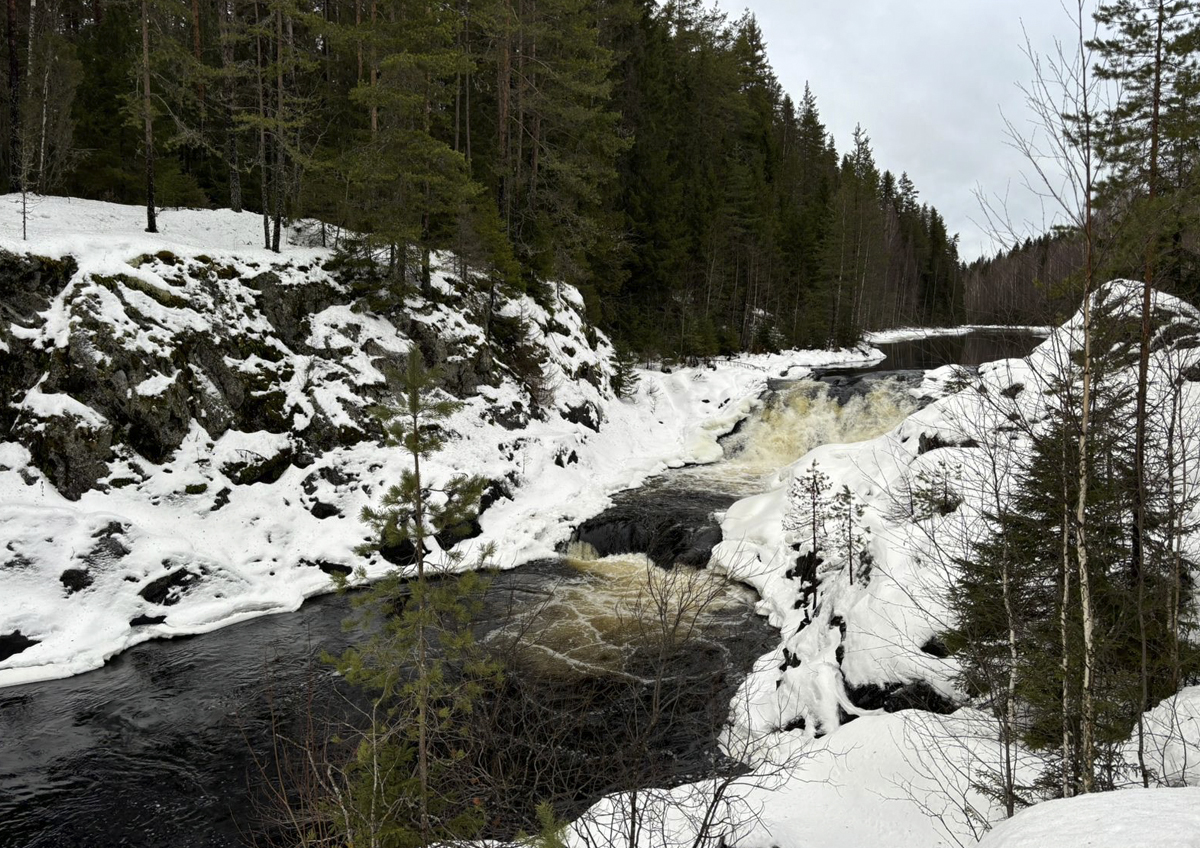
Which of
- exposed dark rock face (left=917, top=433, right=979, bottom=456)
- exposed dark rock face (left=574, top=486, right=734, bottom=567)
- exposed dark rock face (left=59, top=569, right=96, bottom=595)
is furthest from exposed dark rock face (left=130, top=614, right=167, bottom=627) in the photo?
exposed dark rock face (left=917, top=433, right=979, bottom=456)

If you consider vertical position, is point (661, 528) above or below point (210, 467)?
below

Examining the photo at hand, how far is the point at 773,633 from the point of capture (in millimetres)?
11719

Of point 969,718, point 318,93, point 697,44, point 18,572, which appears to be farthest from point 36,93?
point 697,44

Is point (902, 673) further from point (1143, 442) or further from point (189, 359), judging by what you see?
point (189, 359)

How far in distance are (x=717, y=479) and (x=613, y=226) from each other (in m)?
13.9

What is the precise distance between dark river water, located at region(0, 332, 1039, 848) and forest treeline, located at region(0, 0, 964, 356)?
9.03 m

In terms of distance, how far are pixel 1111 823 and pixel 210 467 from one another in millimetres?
15840

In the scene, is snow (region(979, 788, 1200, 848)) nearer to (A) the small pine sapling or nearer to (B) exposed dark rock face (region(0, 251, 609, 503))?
(A) the small pine sapling

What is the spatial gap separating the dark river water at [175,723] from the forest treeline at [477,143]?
9.03m

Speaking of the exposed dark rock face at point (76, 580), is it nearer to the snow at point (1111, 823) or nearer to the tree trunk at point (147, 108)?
the tree trunk at point (147, 108)

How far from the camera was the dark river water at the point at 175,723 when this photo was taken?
7141 mm

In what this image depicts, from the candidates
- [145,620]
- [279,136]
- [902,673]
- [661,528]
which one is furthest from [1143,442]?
[279,136]

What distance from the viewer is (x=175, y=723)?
906 centimetres

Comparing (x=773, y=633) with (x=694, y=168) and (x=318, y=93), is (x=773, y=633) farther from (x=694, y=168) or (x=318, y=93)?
(x=694, y=168)
